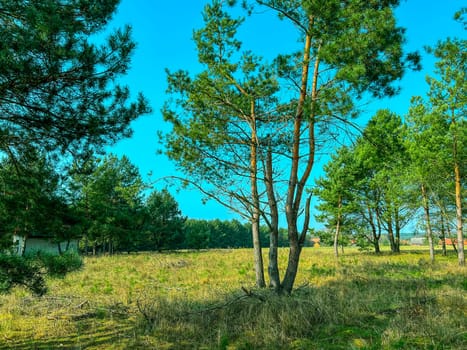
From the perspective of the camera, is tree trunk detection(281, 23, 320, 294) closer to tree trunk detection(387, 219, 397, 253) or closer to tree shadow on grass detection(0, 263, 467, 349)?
tree shadow on grass detection(0, 263, 467, 349)

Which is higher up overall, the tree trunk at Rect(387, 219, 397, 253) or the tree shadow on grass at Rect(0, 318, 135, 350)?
the tree trunk at Rect(387, 219, 397, 253)

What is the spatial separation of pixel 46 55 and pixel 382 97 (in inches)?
238

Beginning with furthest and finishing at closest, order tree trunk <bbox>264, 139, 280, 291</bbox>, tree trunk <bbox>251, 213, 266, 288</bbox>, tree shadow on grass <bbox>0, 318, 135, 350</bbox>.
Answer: tree trunk <bbox>251, 213, 266, 288</bbox>, tree trunk <bbox>264, 139, 280, 291</bbox>, tree shadow on grass <bbox>0, 318, 135, 350</bbox>

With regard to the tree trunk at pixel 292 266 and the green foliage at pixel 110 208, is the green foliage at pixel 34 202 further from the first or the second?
the green foliage at pixel 110 208

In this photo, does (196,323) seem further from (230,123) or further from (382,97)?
(382,97)

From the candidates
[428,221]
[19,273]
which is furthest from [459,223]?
[19,273]

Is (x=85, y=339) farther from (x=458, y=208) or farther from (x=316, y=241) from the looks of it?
(x=316, y=241)

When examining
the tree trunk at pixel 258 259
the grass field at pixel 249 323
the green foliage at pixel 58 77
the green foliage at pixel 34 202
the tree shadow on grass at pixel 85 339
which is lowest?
the tree shadow on grass at pixel 85 339

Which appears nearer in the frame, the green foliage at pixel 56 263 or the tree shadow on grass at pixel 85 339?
the green foliage at pixel 56 263

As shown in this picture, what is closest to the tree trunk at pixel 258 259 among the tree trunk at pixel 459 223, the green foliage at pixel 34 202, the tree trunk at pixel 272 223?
the tree trunk at pixel 272 223

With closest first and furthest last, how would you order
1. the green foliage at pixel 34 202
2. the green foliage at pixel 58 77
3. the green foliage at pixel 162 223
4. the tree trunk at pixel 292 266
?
the green foliage at pixel 58 77
the green foliage at pixel 34 202
the tree trunk at pixel 292 266
the green foliage at pixel 162 223

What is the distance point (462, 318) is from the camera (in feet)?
16.2

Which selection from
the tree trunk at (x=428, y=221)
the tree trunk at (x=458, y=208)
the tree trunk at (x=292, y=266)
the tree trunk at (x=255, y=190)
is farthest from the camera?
the tree trunk at (x=428, y=221)

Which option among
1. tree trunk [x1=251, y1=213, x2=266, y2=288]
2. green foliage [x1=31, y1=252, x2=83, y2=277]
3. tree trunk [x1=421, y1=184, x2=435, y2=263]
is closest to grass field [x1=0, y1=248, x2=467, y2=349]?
green foliage [x1=31, y1=252, x2=83, y2=277]
